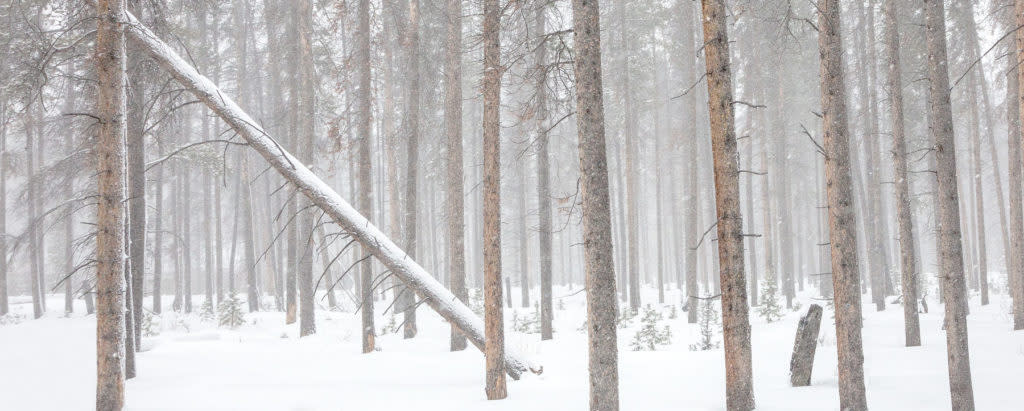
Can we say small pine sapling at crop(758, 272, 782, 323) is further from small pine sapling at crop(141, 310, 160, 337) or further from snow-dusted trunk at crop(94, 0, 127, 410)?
small pine sapling at crop(141, 310, 160, 337)

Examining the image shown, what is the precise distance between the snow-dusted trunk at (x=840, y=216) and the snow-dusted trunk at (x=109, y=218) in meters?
8.14

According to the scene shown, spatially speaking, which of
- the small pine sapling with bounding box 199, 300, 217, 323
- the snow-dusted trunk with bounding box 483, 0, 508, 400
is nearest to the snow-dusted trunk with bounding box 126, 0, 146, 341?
the snow-dusted trunk with bounding box 483, 0, 508, 400

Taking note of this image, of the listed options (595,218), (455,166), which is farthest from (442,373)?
(455,166)

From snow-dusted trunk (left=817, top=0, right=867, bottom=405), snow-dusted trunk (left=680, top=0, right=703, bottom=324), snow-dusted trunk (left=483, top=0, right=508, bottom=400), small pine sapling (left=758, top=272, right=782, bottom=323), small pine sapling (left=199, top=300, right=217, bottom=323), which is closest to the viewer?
snow-dusted trunk (left=817, top=0, right=867, bottom=405)

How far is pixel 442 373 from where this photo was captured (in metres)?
9.73

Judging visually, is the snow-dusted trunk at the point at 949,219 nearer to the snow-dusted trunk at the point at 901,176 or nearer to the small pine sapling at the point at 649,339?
the snow-dusted trunk at the point at 901,176

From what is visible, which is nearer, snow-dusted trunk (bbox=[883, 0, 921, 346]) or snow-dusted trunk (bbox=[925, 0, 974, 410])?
snow-dusted trunk (bbox=[925, 0, 974, 410])

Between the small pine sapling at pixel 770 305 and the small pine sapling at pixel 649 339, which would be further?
the small pine sapling at pixel 770 305

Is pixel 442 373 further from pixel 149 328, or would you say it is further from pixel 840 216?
pixel 149 328

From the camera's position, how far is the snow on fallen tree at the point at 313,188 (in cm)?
773

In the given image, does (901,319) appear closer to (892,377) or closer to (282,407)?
(892,377)

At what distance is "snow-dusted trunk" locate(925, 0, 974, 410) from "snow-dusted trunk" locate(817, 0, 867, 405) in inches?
41.2

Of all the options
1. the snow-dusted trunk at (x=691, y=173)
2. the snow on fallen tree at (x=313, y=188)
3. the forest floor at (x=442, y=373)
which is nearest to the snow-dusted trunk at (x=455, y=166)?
the forest floor at (x=442, y=373)

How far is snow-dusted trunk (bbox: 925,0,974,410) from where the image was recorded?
657 centimetres
